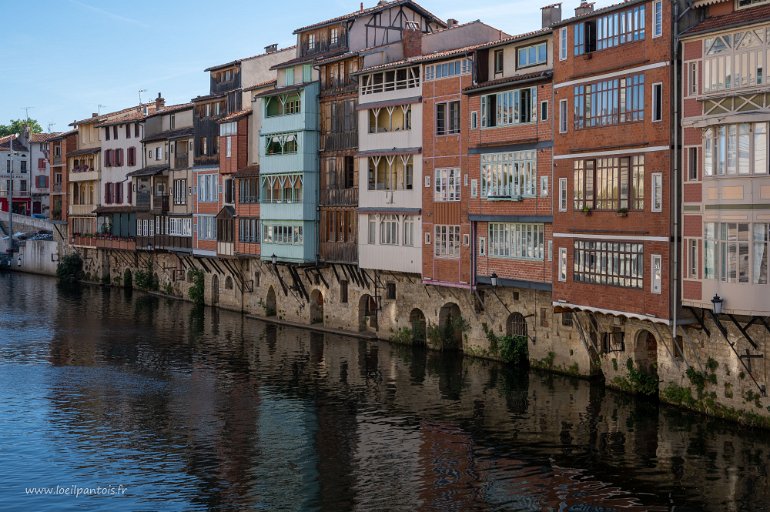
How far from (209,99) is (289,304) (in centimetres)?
2210

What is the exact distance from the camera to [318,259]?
219 ft

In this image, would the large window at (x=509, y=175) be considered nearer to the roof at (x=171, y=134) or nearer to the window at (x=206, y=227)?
the window at (x=206, y=227)

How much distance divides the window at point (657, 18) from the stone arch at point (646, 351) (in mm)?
13289

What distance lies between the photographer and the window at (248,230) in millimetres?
73688

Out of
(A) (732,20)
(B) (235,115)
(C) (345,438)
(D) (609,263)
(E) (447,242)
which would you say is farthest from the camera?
(B) (235,115)

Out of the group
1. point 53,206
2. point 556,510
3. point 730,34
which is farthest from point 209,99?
point 556,510

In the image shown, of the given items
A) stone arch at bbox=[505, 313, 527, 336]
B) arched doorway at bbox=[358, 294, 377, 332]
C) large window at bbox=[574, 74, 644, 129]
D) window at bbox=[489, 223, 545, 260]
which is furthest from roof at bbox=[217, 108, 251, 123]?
large window at bbox=[574, 74, 644, 129]

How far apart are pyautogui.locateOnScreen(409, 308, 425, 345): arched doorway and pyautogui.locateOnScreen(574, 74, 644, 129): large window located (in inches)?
765

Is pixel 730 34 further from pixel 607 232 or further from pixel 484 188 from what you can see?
pixel 484 188

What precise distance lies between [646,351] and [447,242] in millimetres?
14967

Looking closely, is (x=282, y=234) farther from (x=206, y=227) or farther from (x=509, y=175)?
(x=509, y=175)

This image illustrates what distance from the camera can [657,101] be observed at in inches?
1565

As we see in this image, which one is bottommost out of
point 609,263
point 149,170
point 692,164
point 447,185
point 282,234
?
point 609,263

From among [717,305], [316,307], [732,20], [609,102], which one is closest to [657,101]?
[609,102]
